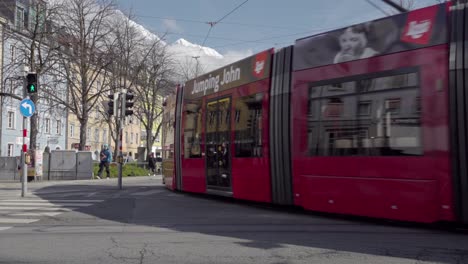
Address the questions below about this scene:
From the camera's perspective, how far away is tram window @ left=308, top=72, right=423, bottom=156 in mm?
8586

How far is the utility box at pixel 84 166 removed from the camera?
28391 millimetres

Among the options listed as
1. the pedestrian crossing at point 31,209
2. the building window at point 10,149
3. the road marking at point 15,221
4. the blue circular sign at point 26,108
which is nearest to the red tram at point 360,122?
the pedestrian crossing at point 31,209

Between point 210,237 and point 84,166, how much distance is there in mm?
21413

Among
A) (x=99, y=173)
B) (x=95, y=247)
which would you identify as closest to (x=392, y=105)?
(x=95, y=247)

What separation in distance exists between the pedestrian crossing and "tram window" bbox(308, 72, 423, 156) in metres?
6.19

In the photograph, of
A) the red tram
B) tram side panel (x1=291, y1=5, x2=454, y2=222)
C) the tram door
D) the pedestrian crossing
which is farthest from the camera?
the tram door

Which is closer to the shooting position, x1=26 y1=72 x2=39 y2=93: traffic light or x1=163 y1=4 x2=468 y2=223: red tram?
x1=163 y1=4 x2=468 y2=223: red tram

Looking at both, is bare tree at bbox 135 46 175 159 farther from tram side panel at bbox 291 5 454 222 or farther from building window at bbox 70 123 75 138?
tram side panel at bbox 291 5 454 222

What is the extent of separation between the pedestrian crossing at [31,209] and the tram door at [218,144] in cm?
347

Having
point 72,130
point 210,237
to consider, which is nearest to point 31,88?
point 210,237

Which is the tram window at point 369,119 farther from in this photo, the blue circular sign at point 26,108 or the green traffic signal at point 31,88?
the blue circular sign at point 26,108

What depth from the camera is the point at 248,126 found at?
12.2m

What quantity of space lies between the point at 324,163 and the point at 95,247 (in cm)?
450

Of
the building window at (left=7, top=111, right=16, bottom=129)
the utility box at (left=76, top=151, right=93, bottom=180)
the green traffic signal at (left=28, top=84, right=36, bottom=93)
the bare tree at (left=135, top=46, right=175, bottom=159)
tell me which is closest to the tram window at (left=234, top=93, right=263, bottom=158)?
the green traffic signal at (left=28, top=84, right=36, bottom=93)
